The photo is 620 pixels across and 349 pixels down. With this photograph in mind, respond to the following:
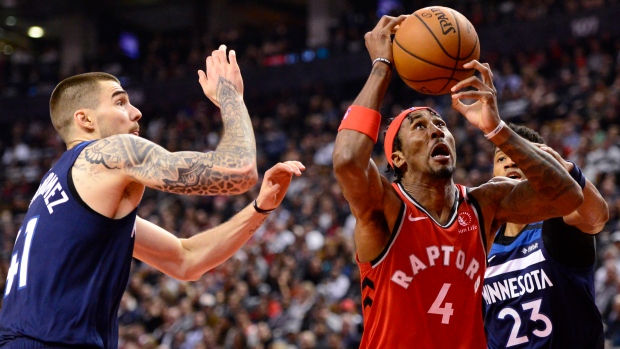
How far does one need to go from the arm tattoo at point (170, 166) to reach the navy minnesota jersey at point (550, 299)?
2.05 meters

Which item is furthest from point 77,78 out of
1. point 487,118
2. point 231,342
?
point 231,342

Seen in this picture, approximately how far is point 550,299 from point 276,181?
5.80 feet

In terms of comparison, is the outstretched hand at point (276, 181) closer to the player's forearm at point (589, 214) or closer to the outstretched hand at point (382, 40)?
the outstretched hand at point (382, 40)

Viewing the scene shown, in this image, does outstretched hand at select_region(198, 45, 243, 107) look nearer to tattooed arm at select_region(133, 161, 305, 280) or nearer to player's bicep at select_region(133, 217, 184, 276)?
tattooed arm at select_region(133, 161, 305, 280)

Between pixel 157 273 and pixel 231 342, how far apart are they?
4201 millimetres

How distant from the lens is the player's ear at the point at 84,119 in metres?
3.58

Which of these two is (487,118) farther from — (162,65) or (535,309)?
(162,65)

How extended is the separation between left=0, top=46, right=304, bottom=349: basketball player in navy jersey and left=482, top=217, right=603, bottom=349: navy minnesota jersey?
6.59 feet

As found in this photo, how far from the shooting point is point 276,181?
4.05 m

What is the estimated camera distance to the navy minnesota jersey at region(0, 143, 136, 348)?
10.1ft

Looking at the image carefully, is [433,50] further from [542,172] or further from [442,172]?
[542,172]

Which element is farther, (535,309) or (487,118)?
(535,309)

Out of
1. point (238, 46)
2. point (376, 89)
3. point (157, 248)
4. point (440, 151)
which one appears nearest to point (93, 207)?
point (157, 248)

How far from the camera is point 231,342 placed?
1183cm
